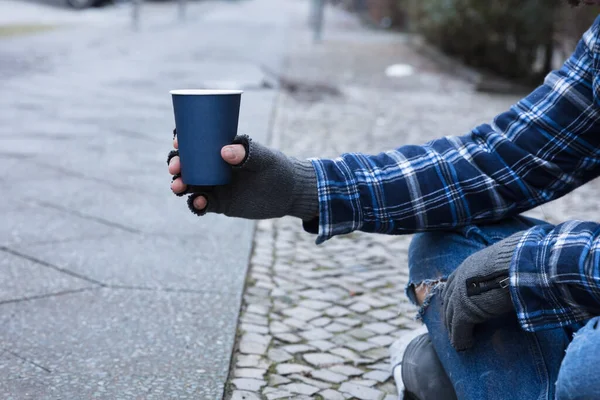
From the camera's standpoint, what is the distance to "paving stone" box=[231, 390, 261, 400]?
2045 millimetres

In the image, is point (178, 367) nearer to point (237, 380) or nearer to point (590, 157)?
point (237, 380)

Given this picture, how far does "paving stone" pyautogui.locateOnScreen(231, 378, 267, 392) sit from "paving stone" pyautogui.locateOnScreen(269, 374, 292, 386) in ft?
0.08

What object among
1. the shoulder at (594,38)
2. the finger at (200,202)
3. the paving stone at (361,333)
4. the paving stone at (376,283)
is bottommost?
the paving stone at (376,283)

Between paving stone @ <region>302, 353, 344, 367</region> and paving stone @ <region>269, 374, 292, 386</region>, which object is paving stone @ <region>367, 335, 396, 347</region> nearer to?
paving stone @ <region>302, 353, 344, 367</region>

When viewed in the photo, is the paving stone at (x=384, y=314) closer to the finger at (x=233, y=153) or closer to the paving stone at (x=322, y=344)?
the paving stone at (x=322, y=344)

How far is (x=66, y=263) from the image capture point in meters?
2.87

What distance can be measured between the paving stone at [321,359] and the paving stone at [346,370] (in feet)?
0.11

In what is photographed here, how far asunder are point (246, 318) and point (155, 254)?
642 millimetres

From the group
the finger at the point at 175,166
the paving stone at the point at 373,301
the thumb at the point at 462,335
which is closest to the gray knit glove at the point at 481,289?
the thumb at the point at 462,335

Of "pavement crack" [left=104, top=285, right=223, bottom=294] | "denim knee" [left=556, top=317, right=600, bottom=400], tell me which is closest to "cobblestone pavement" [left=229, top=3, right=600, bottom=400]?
"pavement crack" [left=104, top=285, right=223, bottom=294]

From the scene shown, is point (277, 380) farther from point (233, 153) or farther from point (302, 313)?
point (233, 153)

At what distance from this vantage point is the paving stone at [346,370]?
2.28m

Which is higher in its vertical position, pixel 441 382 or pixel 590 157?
pixel 590 157

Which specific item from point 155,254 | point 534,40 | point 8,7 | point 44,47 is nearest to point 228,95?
point 155,254
